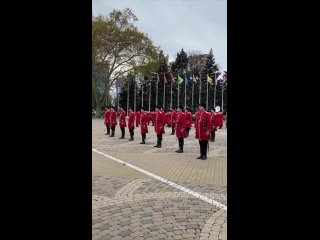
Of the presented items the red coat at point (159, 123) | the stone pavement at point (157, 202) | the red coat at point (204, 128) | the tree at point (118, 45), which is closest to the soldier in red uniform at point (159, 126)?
the red coat at point (159, 123)

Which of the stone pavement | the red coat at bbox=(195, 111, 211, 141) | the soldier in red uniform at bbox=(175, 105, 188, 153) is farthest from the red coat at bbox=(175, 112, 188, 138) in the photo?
the stone pavement

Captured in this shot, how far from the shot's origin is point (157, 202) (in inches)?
237

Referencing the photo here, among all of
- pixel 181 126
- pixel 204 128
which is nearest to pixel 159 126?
pixel 181 126

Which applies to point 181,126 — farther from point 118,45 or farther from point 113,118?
point 118,45

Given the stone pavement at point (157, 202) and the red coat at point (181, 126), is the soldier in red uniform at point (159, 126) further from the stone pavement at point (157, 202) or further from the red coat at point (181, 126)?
the stone pavement at point (157, 202)

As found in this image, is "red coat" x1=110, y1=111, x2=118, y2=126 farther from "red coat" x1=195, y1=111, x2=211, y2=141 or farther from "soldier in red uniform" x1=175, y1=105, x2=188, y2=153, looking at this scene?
"red coat" x1=195, y1=111, x2=211, y2=141

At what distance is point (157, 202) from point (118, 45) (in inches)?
1754

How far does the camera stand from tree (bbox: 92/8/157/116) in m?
46.7

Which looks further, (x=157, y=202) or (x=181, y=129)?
(x=181, y=129)
